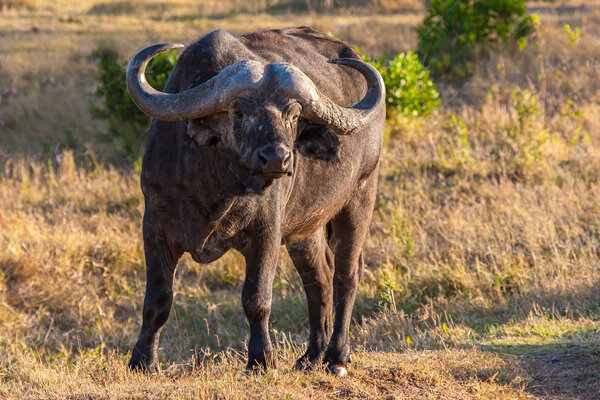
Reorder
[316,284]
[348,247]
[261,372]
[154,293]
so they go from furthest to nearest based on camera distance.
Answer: [348,247] → [316,284] → [154,293] → [261,372]

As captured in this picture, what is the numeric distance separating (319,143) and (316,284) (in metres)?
1.43

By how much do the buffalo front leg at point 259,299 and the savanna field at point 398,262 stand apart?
0.51 feet

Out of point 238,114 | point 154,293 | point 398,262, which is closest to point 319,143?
point 238,114

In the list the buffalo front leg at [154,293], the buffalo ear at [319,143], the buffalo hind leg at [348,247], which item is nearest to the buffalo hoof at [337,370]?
the buffalo hind leg at [348,247]

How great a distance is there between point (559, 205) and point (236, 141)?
5.94m

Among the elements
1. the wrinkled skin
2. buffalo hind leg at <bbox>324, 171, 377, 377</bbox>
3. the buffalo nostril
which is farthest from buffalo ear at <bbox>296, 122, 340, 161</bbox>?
buffalo hind leg at <bbox>324, 171, 377, 377</bbox>

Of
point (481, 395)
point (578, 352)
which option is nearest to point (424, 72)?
point (578, 352)

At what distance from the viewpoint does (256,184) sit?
471cm

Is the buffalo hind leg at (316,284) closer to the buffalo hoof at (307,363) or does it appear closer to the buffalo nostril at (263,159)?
the buffalo hoof at (307,363)

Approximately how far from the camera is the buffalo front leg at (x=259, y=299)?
5.18 metres

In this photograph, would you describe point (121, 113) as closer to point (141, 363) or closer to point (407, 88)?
point (407, 88)

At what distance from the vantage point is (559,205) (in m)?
9.61

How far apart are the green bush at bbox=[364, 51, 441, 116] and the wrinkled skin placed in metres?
4.90

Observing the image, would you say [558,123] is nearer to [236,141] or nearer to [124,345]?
[124,345]
